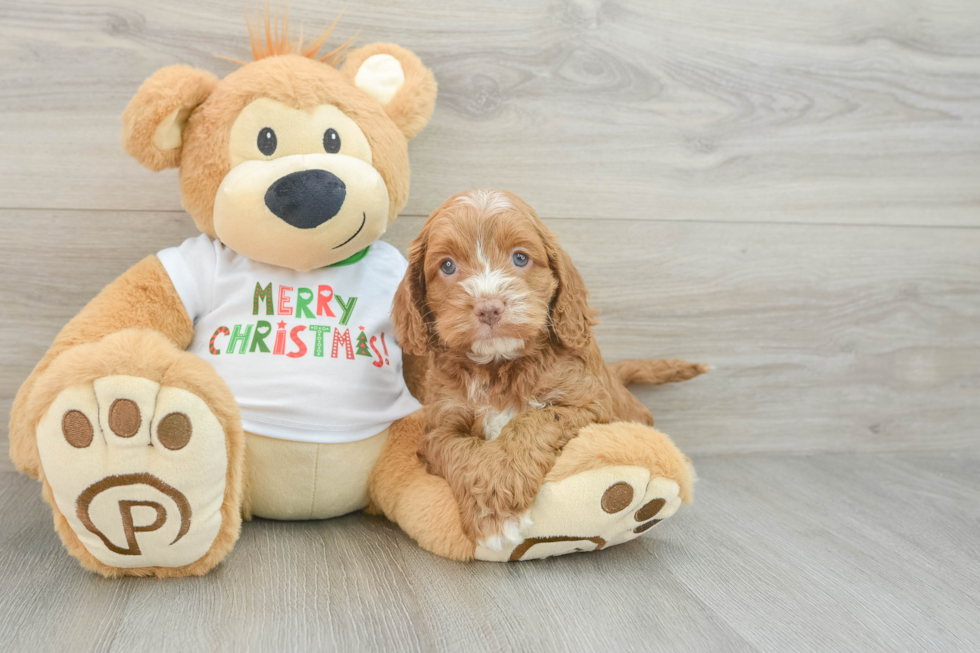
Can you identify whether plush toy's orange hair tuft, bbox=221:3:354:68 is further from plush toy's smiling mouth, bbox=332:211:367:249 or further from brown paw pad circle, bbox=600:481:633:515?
brown paw pad circle, bbox=600:481:633:515

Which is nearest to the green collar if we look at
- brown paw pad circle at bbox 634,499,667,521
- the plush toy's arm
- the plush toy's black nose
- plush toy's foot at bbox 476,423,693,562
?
the plush toy's black nose

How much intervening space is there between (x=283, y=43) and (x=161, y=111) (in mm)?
269

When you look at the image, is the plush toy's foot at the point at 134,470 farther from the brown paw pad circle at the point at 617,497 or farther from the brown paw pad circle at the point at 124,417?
the brown paw pad circle at the point at 617,497

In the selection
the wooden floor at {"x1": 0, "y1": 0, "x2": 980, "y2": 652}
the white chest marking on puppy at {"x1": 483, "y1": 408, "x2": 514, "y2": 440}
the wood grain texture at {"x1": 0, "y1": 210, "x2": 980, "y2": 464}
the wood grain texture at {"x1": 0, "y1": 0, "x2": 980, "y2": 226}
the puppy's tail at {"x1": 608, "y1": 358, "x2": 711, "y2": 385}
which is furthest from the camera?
the wood grain texture at {"x1": 0, "y1": 210, "x2": 980, "y2": 464}

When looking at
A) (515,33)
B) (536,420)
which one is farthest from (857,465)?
(515,33)

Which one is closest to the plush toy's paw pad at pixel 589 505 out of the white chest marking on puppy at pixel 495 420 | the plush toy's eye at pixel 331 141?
the white chest marking on puppy at pixel 495 420

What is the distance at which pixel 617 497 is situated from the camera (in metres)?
1.01

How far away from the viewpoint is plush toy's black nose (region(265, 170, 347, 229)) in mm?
1062

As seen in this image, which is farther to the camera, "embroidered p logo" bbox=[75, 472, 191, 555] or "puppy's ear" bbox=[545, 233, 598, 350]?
"puppy's ear" bbox=[545, 233, 598, 350]

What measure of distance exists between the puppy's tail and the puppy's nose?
1.89ft

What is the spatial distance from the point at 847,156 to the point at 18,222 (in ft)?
5.76

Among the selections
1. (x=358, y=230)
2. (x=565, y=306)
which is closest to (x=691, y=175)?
(x=565, y=306)

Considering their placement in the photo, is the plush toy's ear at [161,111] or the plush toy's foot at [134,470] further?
the plush toy's ear at [161,111]

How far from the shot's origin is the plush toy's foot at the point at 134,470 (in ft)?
2.94
